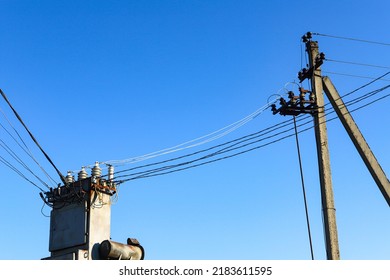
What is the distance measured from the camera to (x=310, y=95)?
17.3m

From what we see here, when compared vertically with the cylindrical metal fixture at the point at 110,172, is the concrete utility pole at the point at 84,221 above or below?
below

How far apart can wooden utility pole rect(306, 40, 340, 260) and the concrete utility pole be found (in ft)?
19.8

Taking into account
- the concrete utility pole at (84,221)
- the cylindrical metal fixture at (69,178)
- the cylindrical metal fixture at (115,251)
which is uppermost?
the cylindrical metal fixture at (69,178)

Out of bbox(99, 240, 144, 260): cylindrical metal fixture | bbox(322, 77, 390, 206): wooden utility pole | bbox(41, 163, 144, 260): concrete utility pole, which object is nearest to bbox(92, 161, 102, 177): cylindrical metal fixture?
bbox(41, 163, 144, 260): concrete utility pole

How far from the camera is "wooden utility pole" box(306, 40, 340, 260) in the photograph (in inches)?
595

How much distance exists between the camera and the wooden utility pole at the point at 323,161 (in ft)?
49.5

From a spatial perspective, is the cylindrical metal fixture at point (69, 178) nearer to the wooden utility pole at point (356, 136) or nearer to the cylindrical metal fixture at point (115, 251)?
the cylindrical metal fixture at point (115, 251)

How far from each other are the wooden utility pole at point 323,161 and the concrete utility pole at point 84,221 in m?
6.03

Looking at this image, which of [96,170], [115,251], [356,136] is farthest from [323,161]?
[96,170]

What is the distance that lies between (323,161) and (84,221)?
315 inches

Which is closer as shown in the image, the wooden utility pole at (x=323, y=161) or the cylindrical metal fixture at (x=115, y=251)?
the wooden utility pole at (x=323, y=161)

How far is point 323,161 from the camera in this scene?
16.2 meters

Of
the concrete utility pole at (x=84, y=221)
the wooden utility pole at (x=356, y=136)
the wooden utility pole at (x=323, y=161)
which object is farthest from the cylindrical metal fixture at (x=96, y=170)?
the wooden utility pole at (x=356, y=136)
